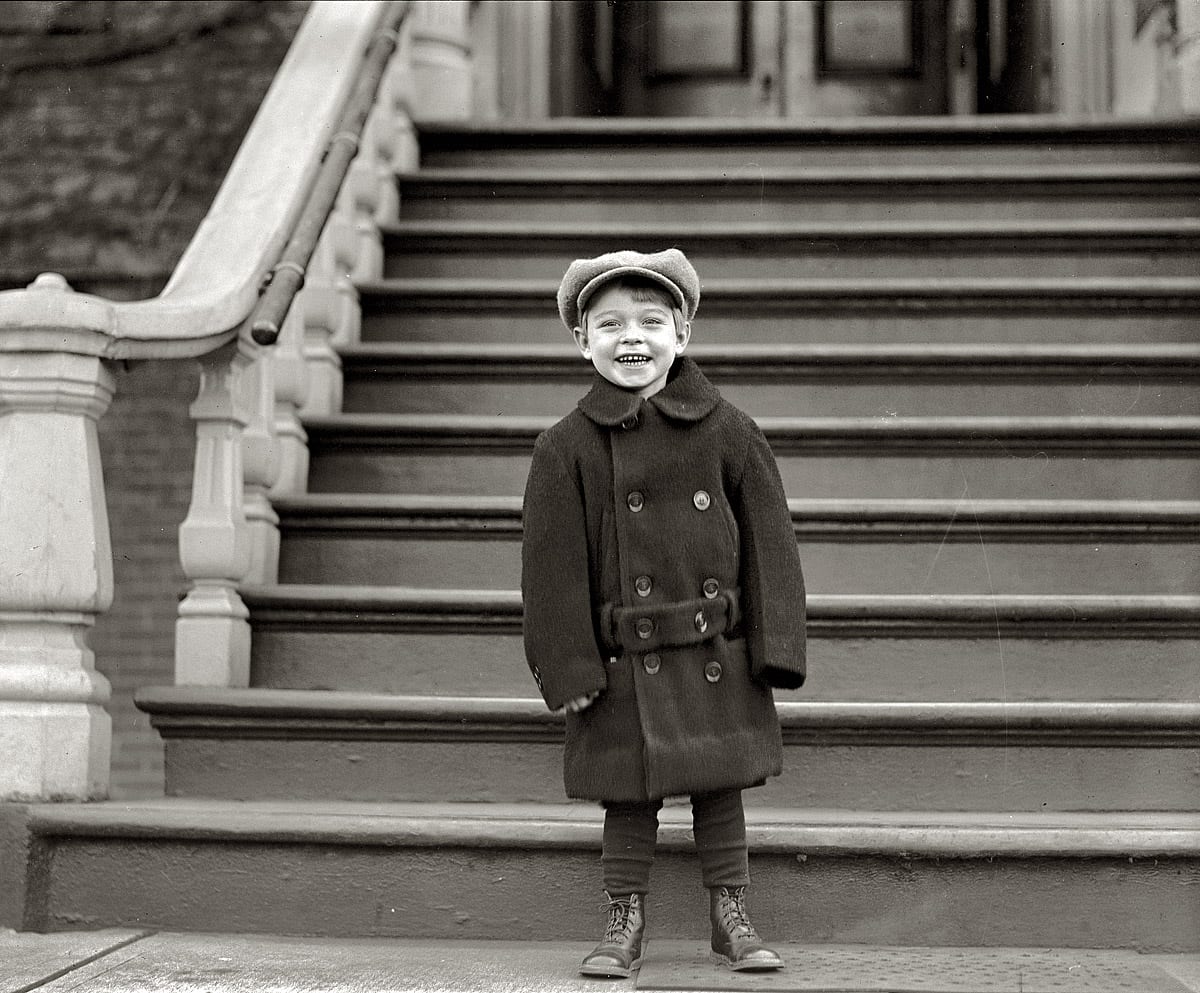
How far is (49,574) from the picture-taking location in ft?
9.37

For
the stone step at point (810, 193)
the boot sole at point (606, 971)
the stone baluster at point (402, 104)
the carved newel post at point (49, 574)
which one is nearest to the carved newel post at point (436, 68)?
the stone baluster at point (402, 104)

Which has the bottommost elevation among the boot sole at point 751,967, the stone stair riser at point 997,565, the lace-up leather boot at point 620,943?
the boot sole at point 751,967

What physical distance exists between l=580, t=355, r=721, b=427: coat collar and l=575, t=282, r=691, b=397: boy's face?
3cm

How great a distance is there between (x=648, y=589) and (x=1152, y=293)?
2.20m

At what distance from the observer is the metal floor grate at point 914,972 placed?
93.0 inches

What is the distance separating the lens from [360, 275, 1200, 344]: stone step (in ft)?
13.7

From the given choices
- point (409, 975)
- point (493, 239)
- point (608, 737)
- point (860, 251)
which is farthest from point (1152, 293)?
point (409, 975)

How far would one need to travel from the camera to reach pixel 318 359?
4004mm

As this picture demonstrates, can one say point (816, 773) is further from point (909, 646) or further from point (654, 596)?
point (654, 596)

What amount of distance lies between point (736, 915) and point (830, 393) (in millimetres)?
1791

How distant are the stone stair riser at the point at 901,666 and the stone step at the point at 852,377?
87 centimetres

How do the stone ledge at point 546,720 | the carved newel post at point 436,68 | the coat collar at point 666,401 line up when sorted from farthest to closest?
1. the carved newel post at point 436,68
2. the stone ledge at point 546,720
3. the coat collar at point 666,401

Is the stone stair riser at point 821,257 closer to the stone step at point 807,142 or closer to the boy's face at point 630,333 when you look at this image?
the stone step at point 807,142

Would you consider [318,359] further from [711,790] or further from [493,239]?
[711,790]
